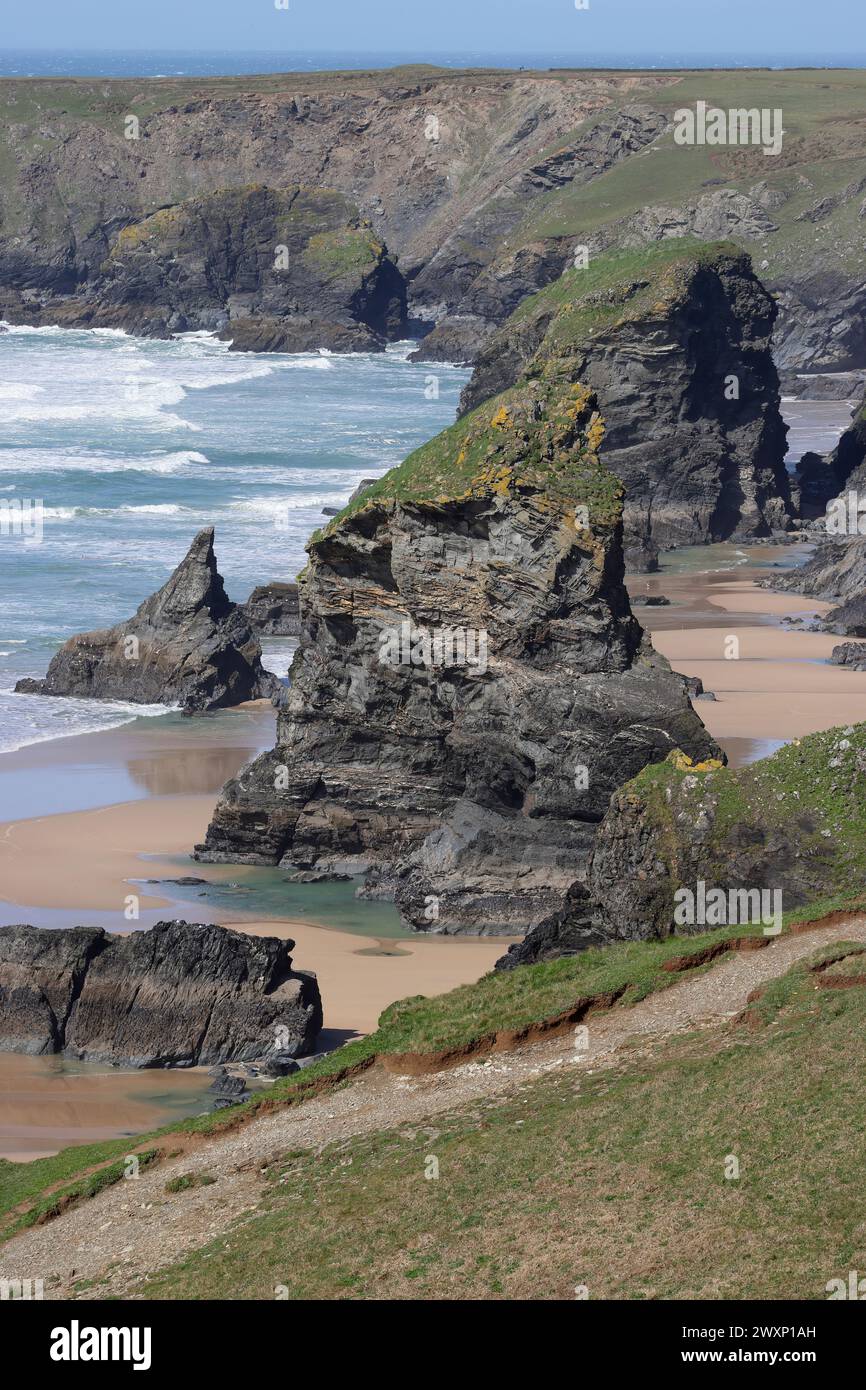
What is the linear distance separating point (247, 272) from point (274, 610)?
100110mm

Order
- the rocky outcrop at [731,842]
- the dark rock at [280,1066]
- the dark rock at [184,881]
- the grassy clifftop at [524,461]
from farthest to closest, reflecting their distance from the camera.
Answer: the dark rock at [184,881], the grassy clifftop at [524,461], the dark rock at [280,1066], the rocky outcrop at [731,842]

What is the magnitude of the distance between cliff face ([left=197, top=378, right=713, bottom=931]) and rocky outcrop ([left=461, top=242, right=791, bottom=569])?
34.8 metres

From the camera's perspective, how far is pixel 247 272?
6033 inches

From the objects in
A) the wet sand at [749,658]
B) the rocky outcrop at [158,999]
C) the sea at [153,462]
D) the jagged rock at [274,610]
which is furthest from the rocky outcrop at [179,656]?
the rocky outcrop at [158,999]

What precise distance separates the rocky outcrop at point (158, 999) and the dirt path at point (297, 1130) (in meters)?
5.58

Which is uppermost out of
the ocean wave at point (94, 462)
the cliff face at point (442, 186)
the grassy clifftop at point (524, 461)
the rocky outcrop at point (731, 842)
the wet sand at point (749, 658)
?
the cliff face at point (442, 186)

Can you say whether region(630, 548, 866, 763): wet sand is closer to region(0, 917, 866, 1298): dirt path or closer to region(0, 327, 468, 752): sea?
region(0, 327, 468, 752): sea

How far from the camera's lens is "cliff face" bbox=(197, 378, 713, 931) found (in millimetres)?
35906

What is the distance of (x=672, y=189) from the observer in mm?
150000

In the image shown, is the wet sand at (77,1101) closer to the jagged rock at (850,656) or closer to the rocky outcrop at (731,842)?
the rocky outcrop at (731,842)

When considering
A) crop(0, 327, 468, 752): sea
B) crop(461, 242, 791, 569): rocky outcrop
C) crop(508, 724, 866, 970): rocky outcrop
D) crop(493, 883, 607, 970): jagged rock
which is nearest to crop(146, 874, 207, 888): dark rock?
Answer: crop(493, 883, 607, 970): jagged rock

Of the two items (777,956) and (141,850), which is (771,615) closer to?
(141,850)

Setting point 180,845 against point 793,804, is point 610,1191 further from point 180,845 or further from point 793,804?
point 180,845

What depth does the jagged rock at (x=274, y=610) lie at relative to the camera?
2285 inches
